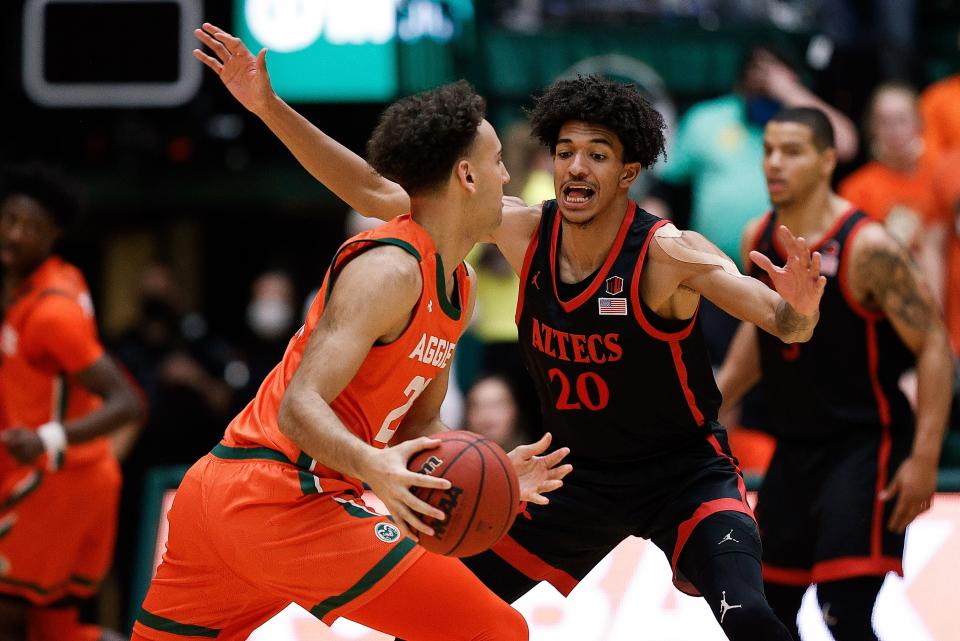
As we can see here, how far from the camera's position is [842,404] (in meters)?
5.65

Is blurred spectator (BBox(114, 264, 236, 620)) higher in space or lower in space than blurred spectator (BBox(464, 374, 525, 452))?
lower

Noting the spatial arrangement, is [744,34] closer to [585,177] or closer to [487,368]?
[487,368]

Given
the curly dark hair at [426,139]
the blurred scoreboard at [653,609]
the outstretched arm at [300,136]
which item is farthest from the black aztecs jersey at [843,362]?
the curly dark hair at [426,139]

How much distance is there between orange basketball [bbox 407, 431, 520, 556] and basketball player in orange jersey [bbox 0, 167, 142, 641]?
3.07 m

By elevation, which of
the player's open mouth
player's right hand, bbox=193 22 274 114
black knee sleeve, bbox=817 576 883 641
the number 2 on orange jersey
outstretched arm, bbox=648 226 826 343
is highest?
player's right hand, bbox=193 22 274 114

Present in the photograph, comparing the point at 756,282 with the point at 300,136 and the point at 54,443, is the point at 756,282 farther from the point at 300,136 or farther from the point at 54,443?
the point at 54,443

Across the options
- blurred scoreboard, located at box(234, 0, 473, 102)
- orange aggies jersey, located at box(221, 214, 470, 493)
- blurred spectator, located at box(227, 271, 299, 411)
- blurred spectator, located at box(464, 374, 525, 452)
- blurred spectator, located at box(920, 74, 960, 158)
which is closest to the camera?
orange aggies jersey, located at box(221, 214, 470, 493)

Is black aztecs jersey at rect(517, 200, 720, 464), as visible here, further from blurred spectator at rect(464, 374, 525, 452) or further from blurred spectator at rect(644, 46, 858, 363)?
blurred spectator at rect(644, 46, 858, 363)

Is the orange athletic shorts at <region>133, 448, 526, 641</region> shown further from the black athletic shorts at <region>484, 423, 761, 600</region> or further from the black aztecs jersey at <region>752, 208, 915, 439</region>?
the black aztecs jersey at <region>752, 208, 915, 439</region>

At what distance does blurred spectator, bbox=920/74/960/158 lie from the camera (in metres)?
8.35

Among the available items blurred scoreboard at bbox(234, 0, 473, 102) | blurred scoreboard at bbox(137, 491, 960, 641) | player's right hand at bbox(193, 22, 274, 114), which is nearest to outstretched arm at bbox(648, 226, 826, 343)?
player's right hand at bbox(193, 22, 274, 114)

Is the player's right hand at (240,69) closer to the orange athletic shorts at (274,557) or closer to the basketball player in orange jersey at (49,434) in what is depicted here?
the orange athletic shorts at (274,557)

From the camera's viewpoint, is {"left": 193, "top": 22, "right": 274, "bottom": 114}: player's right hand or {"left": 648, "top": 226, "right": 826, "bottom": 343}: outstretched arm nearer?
{"left": 648, "top": 226, "right": 826, "bottom": 343}: outstretched arm

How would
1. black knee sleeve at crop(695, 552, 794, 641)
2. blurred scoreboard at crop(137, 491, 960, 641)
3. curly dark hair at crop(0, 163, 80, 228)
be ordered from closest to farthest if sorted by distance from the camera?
1. black knee sleeve at crop(695, 552, 794, 641)
2. blurred scoreboard at crop(137, 491, 960, 641)
3. curly dark hair at crop(0, 163, 80, 228)
